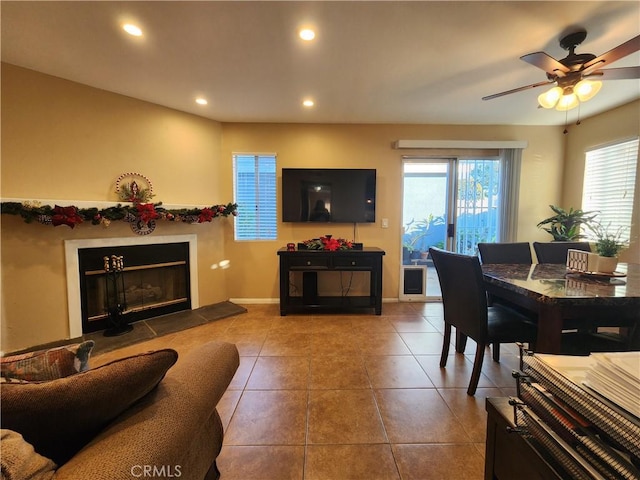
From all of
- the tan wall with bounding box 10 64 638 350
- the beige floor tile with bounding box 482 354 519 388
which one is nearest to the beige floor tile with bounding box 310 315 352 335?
the tan wall with bounding box 10 64 638 350

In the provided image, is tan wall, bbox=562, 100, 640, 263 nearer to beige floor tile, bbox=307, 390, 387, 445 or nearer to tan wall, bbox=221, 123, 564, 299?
tan wall, bbox=221, 123, 564, 299

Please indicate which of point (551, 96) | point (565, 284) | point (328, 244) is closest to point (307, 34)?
point (551, 96)

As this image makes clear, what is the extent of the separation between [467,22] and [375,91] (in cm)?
105

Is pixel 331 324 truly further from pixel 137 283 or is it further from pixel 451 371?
pixel 137 283

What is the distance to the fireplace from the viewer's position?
2598 mm

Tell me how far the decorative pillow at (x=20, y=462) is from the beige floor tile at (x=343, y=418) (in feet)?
3.99

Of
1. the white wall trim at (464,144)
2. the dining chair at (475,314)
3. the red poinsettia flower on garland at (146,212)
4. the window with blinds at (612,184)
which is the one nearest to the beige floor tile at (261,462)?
the dining chair at (475,314)

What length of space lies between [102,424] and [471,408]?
1.95 m

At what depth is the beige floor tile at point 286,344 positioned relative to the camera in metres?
2.39

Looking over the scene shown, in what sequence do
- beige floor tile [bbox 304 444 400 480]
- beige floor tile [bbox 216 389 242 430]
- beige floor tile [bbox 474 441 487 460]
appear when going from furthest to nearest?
beige floor tile [bbox 216 389 242 430]
beige floor tile [bbox 474 441 487 460]
beige floor tile [bbox 304 444 400 480]

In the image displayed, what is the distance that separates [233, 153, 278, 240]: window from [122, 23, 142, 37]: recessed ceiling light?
1825 mm

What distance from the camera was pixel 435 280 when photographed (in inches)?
157

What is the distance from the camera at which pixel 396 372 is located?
208cm

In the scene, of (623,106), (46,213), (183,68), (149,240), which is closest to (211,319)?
(149,240)
